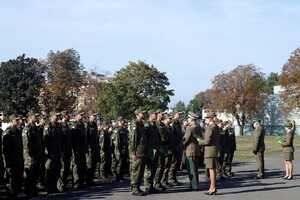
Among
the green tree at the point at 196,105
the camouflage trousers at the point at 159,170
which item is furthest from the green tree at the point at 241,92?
the camouflage trousers at the point at 159,170

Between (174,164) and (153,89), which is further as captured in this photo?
(153,89)

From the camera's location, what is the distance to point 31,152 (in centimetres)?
1188

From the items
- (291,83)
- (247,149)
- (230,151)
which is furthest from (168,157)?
Result: (291,83)

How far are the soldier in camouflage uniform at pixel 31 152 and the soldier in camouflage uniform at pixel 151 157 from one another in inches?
107

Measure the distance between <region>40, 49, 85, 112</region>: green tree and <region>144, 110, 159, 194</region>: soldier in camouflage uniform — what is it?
34.7 meters

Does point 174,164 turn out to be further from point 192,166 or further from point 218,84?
point 218,84

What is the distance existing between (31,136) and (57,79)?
36974mm

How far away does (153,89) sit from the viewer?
5653 cm

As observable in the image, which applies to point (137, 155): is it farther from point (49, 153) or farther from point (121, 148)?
point (121, 148)

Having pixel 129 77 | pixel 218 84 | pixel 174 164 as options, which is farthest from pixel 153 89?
pixel 174 164

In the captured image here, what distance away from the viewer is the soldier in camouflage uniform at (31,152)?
11.8 meters

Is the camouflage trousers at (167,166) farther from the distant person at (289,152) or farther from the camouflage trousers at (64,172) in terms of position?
the distant person at (289,152)

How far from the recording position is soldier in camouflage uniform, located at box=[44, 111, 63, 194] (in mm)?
12430

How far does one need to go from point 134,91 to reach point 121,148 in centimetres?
4086
